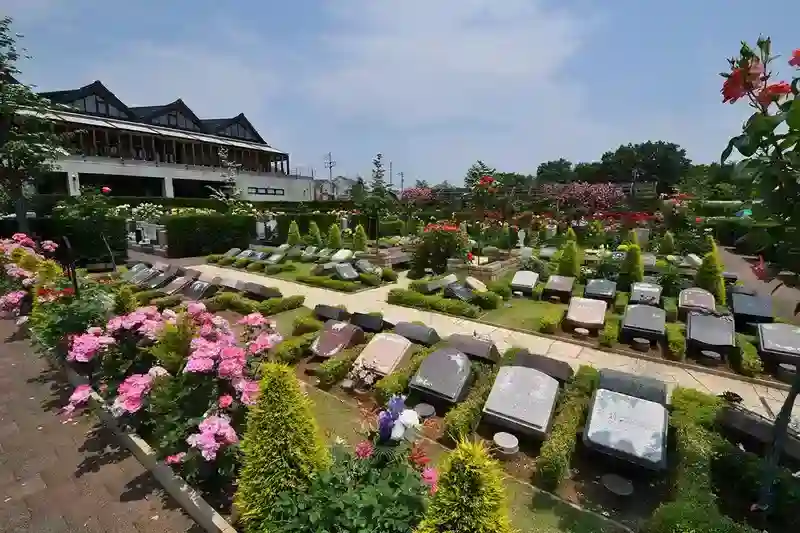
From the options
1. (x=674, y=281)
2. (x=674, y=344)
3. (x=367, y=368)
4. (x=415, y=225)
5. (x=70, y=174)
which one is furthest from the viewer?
(x=70, y=174)

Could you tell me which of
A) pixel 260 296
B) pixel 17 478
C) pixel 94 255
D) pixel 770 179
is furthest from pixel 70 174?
pixel 770 179

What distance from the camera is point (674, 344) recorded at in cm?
682

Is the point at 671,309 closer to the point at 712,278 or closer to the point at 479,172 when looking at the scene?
the point at 712,278

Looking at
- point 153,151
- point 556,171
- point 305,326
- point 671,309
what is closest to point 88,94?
point 153,151

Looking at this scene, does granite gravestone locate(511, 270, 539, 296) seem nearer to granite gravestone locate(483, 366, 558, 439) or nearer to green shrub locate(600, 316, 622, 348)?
green shrub locate(600, 316, 622, 348)

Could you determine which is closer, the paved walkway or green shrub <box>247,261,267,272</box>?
the paved walkway

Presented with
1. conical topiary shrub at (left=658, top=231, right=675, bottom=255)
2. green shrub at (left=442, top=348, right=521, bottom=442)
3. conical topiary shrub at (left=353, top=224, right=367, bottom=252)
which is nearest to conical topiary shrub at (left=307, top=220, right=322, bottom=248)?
conical topiary shrub at (left=353, top=224, right=367, bottom=252)

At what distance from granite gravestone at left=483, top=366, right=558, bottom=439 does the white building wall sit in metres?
35.4

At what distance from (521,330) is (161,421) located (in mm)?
6548

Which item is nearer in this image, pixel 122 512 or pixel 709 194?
pixel 122 512

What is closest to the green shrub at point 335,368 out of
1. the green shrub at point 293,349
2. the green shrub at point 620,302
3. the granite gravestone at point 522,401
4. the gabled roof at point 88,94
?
the green shrub at point 293,349

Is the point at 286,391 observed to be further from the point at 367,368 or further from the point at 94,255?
the point at 94,255

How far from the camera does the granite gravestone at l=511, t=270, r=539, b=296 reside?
1086 centimetres

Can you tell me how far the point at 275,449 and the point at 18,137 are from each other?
19452 millimetres
